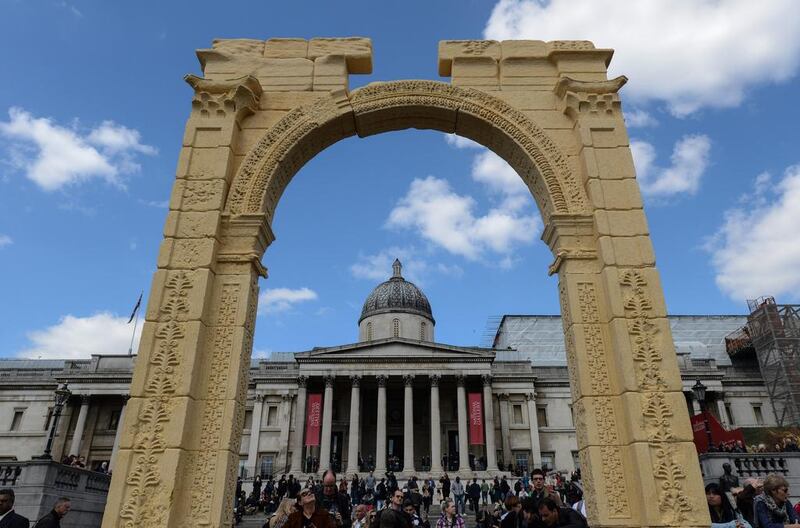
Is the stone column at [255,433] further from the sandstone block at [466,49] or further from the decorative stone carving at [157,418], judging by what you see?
the sandstone block at [466,49]

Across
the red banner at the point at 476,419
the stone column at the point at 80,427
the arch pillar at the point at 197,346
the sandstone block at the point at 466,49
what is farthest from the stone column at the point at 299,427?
the sandstone block at the point at 466,49

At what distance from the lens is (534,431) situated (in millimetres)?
43031

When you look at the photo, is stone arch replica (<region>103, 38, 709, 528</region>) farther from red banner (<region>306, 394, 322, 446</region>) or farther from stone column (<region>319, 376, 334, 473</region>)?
stone column (<region>319, 376, 334, 473</region>)

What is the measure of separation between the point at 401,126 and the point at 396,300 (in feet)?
138

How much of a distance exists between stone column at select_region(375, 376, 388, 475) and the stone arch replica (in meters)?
33.8

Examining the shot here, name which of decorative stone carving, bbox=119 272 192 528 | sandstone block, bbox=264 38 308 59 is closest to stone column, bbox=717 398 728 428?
sandstone block, bbox=264 38 308 59

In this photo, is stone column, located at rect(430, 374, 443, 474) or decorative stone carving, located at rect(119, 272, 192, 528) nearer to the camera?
decorative stone carving, located at rect(119, 272, 192, 528)

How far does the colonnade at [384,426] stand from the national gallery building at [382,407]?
9 centimetres

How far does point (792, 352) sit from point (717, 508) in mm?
43225

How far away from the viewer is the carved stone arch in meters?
8.54

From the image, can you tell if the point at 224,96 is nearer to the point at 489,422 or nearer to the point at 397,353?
the point at 397,353

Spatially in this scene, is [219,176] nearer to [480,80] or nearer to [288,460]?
[480,80]


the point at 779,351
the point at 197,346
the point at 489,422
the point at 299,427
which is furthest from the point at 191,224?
the point at 779,351

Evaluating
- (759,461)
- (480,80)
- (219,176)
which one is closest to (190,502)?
(219,176)
